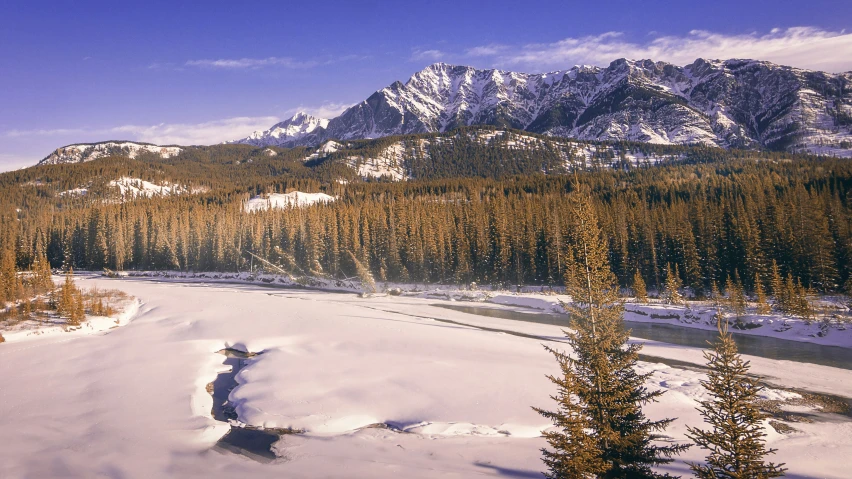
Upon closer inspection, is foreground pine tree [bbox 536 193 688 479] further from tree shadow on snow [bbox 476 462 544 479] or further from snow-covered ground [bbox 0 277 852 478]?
snow-covered ground [bbox 0 277 852 478]

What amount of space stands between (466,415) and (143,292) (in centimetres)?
5911

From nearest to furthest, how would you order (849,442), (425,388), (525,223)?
(849,442)
(425,388)
(525,223)

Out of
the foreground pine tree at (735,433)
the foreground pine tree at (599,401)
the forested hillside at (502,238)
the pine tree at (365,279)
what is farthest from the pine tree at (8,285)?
the foreground pine tree at (735,433)

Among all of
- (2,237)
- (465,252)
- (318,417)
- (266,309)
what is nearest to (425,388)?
(318,417)

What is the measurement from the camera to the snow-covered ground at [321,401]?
13609 mm

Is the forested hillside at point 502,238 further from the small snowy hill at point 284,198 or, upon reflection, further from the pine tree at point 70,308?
the small snowy hill at point 284,198

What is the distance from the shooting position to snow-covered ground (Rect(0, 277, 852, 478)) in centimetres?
1361

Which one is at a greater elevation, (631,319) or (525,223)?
(525,223)

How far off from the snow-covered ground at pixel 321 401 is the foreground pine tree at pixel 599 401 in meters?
3.46

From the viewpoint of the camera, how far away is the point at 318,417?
17.2 meters

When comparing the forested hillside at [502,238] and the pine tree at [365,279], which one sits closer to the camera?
the forested hillside at [502,238]

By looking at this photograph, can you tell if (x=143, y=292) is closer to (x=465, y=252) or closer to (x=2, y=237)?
(x=465, y=252)

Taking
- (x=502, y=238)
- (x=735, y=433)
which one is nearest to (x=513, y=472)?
(x=735, y=433)

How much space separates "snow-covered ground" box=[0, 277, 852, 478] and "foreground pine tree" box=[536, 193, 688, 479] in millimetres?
3462
